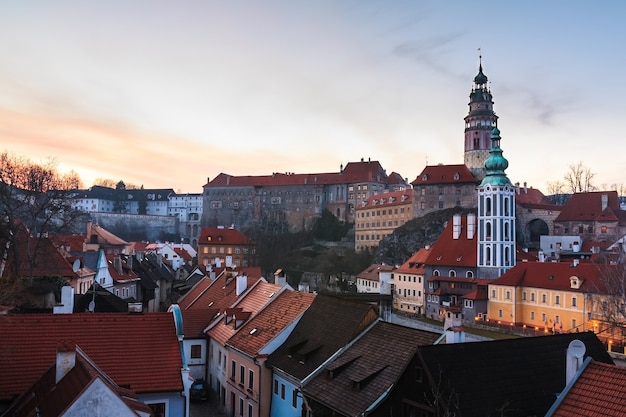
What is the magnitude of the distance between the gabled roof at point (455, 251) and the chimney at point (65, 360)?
61.0 metres

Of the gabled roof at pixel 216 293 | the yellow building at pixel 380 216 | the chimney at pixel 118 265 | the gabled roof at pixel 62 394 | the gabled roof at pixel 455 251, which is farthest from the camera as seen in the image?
the yellow building at pixel 380 216

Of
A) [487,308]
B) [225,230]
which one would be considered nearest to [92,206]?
[225,230]

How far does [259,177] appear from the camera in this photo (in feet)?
451

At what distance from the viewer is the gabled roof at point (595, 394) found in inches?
448

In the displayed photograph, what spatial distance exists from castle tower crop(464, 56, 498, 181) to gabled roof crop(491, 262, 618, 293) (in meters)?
42.4

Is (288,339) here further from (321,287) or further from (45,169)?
(321,287)

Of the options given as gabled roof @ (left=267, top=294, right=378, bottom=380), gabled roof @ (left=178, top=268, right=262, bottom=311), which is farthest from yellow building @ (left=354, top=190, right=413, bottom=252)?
gabled roof @ (left=267, top=294, right=378, bottom=380)

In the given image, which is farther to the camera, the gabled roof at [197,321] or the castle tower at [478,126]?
the castle tower at [478,126]

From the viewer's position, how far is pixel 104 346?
53.9 feet

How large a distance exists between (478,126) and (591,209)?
2666cm

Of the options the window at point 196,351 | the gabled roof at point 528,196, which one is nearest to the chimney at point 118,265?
the window at point 196,351

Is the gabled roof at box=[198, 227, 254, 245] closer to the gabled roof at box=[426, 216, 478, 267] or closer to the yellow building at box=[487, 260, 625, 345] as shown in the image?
the gabled roof at box=[426, 216, 478, 267]

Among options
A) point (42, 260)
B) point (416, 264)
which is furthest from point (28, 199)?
point (416, 264)

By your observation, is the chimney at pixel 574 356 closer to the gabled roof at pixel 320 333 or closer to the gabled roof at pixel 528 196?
the gabled roof at pixel 320 333
